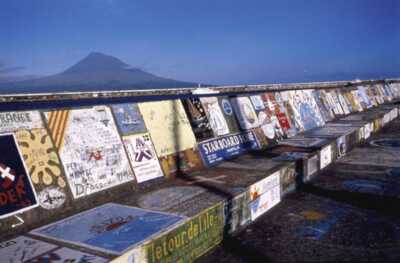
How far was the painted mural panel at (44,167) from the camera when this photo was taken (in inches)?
172

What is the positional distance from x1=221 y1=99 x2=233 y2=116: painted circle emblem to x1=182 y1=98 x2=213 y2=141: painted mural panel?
862 mm

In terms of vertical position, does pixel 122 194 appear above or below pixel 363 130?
above

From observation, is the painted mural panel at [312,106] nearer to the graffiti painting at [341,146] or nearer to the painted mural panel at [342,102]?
the graffiti painting at [341,146]

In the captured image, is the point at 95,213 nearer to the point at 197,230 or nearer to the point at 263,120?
the point at 197,230

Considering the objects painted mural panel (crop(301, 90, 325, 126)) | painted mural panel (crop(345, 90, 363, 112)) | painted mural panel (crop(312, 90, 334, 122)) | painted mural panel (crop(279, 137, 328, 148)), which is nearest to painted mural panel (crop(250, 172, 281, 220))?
painted mural panel (crop(279, 137, 328, 148))

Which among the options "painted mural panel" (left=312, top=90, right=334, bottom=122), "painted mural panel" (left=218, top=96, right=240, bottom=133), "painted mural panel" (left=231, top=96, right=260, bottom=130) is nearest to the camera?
"painted mural panel" (left=218, top=96, right=240, bottom=133)

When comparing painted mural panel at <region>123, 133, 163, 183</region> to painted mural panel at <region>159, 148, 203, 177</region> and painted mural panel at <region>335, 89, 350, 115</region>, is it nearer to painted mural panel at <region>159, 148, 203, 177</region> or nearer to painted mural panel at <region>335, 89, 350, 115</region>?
painted mural panel at <region>159, 148, 203, 177</region>

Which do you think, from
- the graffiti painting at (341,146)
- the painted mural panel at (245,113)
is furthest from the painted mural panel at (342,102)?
the painted mural panel at (245,113)

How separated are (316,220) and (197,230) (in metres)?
2.33

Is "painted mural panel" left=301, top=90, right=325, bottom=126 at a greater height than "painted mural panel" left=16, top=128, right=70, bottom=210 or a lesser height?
lesser

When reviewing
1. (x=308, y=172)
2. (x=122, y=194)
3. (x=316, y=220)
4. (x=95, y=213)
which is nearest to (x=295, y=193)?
(x=308, y=172)

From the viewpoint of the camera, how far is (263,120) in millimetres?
9406

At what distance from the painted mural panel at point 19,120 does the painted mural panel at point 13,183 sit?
Answer: 129 mm

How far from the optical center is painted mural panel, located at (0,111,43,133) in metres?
4.35
